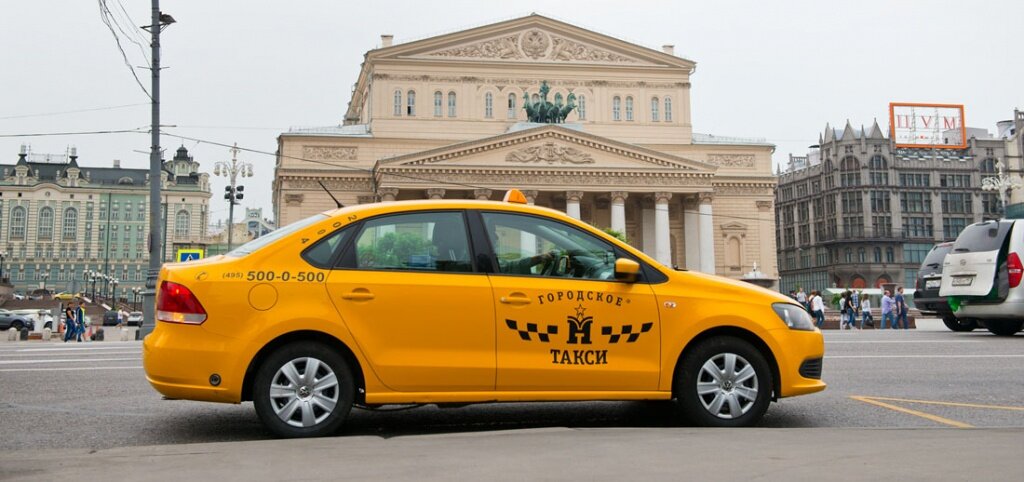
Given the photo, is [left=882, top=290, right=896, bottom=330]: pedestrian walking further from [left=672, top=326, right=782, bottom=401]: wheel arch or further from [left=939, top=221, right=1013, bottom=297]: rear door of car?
[left=672, top=326, right=782, bottom=401]: wheel arch

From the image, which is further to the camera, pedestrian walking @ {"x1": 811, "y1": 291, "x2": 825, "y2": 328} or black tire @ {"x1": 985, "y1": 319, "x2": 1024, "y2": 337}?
pedestrian walking @ {"x1": 811, "y1": 291, "x2": 825, "y2": 328}

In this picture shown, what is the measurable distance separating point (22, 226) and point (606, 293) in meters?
123

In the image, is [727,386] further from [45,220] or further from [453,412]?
[45,220]

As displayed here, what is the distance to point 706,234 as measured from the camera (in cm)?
5703

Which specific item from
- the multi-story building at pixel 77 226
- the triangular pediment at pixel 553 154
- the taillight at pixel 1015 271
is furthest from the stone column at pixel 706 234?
the multi-story building at pixel 77 226

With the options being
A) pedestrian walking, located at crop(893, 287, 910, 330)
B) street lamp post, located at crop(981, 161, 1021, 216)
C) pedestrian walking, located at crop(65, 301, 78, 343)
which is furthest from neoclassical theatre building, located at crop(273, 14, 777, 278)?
pedestrian walking, located at crop(893, 287, 910, 330)

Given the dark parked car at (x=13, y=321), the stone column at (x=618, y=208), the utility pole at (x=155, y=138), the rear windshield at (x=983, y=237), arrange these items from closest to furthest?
the rear windshield at (x=983, y=237) → the utility pole at (x=155, y=138) → the dark parked car at (x=13, y=321) → the stone column at (x=618, y=208)

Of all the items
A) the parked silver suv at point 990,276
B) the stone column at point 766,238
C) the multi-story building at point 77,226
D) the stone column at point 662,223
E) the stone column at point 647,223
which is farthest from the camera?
the multi-story building at point 77,226

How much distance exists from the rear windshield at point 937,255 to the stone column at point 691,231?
3680 centimetres

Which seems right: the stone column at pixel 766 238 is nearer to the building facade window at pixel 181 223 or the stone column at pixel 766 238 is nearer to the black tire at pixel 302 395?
the black tire at pixel 302 395

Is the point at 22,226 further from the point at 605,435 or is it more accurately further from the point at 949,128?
the point at 605,435

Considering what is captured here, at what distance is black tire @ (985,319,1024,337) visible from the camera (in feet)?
54.8

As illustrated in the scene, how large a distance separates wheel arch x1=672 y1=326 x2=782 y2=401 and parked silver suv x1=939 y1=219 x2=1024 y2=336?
12596 millimetres

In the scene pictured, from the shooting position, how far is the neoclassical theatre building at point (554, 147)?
5381 cm
